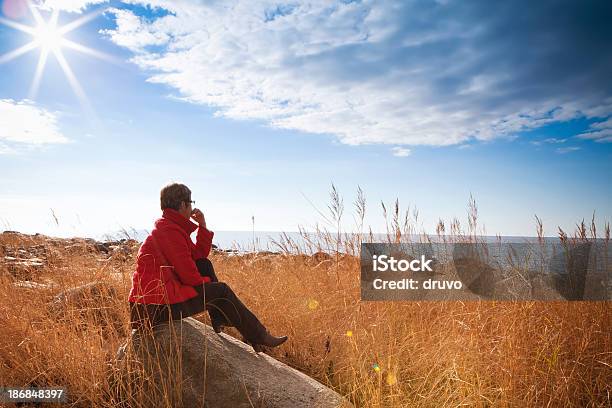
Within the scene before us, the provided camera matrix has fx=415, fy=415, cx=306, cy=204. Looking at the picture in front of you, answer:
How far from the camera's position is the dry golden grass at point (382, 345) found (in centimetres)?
281

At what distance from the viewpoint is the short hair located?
3.28m

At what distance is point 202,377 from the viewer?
272 centimetres

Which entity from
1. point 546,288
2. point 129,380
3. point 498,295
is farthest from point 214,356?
point 546,288

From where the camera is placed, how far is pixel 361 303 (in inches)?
158
